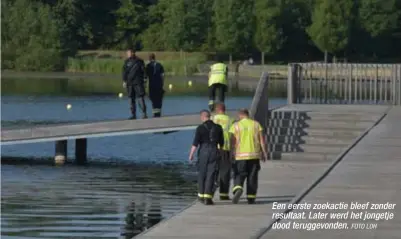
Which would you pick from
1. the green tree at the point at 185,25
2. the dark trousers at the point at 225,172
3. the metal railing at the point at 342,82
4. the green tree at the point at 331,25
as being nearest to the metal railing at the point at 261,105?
the metal railing at the point at 342,82

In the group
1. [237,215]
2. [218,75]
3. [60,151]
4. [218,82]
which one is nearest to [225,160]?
[237,215]

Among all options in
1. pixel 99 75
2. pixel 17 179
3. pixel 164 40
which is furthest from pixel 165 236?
pixel 164 40

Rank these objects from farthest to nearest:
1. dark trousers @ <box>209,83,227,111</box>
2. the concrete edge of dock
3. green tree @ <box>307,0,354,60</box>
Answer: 1. green tree @ <box>307,0,354,60</box>
2. dark trousers @ <box>209,83,227,111</box>
3. the concrete edge of dock

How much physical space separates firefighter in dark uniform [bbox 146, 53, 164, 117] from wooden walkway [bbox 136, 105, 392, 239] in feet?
20.9

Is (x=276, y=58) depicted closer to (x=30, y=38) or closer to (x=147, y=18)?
(x=147, y=18)

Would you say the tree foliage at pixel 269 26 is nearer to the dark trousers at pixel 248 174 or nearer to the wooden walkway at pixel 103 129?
the wooden walkway at pixel 103 129

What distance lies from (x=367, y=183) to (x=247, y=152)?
2330 millimetres

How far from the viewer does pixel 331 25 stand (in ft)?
310

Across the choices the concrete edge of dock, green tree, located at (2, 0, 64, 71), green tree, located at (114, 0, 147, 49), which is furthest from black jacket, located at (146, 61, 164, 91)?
green tree, located at (114, 0, 147, 49)

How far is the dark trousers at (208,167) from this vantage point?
19.7m

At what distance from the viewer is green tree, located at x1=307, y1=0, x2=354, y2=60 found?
94.2 metres

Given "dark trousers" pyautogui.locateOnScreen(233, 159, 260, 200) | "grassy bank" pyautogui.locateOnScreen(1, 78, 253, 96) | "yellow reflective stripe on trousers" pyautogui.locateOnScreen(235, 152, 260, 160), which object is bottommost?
"grassy bank" pyautogui.locateOnScreen(1, 78, 253, 96)

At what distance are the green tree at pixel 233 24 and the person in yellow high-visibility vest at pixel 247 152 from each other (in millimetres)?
77780

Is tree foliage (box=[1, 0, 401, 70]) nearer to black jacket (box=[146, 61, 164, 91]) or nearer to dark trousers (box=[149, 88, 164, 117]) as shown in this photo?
dark trousers (box=[149, 88, 164, 117])
